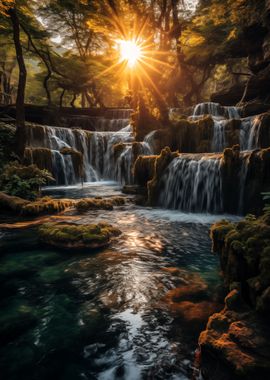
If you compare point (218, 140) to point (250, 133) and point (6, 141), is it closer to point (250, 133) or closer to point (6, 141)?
point (250, 133)

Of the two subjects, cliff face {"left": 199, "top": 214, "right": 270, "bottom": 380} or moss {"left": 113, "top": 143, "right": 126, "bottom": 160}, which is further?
moss {"left": 113, "top": 143, "right": 126, "bottom": 160}

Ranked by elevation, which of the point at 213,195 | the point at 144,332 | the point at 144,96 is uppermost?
the point at 144,96

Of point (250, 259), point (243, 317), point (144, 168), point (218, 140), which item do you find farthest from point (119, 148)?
point (243, 317)

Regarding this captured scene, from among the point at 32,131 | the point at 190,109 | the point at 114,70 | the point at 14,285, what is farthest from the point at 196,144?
the point at 114,70

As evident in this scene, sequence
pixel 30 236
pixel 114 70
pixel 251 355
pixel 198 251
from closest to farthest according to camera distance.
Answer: pixel 251 355
pixel 198 251
pixel 30 236
pixel 114 70

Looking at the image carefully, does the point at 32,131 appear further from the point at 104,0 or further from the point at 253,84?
the point at 253,84

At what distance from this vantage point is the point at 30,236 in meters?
8.63

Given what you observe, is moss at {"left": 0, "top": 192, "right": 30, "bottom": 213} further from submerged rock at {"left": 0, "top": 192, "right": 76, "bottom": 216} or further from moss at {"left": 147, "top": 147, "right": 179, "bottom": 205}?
moss at {"left": 147, "top": 147, "right": 179, "bottom": 205}

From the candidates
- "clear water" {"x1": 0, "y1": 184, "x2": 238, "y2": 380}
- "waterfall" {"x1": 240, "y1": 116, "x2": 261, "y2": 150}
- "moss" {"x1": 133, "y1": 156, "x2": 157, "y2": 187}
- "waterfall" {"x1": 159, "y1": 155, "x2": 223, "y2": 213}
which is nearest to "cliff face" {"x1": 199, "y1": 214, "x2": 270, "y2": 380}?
"clear water" {"x1": 0, "y1": 184, "x2": 238, "y2": 380}

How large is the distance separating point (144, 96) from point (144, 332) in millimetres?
20301

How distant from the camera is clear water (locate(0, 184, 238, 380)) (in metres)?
3.56

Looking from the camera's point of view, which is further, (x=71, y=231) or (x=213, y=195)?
(x=213, y=195)

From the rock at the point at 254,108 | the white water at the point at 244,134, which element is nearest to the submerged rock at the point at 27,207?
the white water at the point at 244,134

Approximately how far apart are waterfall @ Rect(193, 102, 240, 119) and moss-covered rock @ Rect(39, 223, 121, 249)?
19.6 m
